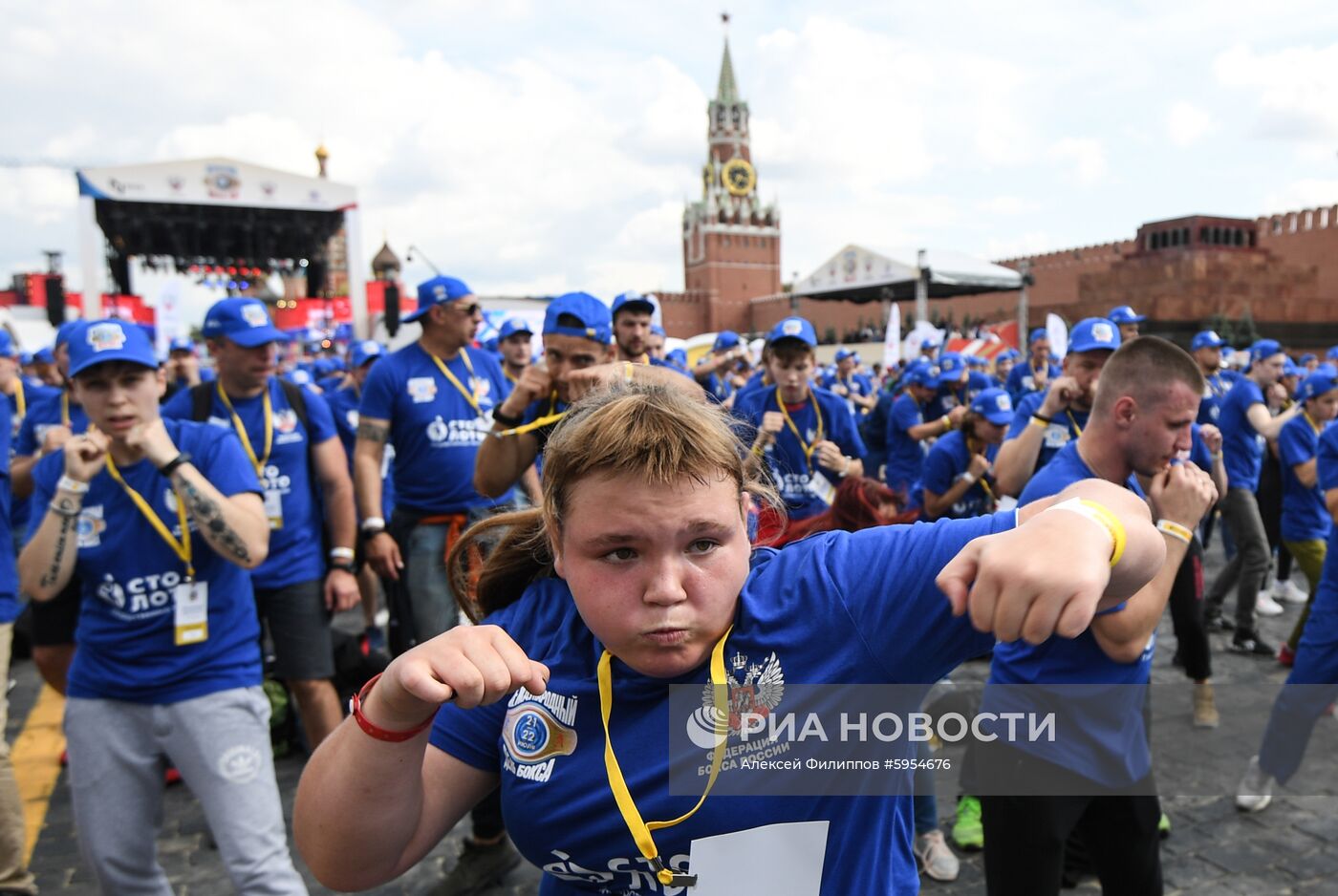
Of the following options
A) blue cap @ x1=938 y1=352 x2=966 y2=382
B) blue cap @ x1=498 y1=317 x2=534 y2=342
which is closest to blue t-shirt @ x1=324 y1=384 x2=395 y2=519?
blue cap @ x1=498 y1=317 x2=534 y2=342

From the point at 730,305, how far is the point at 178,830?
80999 mm

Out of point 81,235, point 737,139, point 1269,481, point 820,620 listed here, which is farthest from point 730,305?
point 820,620

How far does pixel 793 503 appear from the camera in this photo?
5352 millimetres

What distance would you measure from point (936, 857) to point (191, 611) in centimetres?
280

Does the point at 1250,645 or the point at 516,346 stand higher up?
the point at 516,346

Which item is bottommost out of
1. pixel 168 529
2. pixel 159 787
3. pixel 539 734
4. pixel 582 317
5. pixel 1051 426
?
pixel 159 787

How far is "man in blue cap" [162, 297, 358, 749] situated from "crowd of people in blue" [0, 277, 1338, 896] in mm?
16

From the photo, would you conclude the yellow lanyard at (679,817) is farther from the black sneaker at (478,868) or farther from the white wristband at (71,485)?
the black sneaker at (478,868)

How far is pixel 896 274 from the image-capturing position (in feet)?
109

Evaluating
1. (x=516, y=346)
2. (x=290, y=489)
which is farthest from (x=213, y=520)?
(x=516, y=346)

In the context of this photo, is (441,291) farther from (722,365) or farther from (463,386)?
(722,365)

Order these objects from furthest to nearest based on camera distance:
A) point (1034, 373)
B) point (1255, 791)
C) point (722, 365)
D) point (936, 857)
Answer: point (1034, 373), point (722, 365), point (1255, 791), point (936, 857)

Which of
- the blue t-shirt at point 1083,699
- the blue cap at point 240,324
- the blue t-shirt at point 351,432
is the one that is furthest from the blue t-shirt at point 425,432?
the blue t-shirt at point 1083,699

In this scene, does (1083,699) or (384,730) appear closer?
(384,730)
